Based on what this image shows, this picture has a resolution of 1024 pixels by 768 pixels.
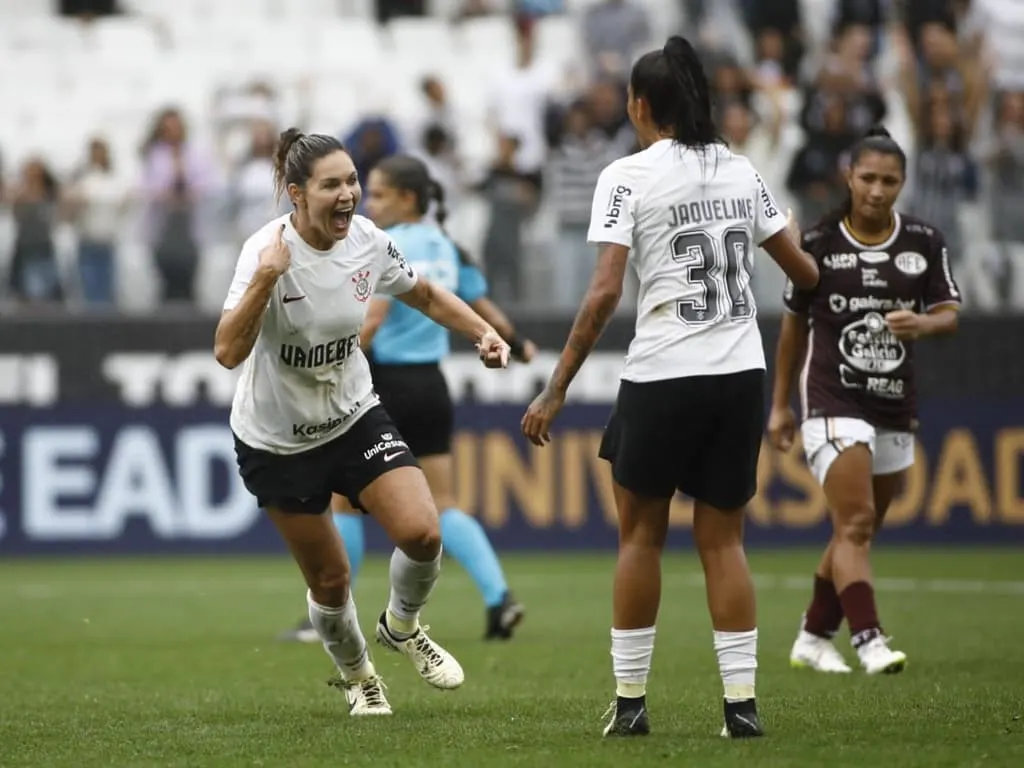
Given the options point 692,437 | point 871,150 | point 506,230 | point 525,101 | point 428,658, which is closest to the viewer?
point 692,437

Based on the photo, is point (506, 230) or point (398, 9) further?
point (398, 9)

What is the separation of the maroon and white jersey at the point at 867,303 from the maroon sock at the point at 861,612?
2.84ft

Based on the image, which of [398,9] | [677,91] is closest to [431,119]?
[398,9]

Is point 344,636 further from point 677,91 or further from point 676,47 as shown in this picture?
point 676,47

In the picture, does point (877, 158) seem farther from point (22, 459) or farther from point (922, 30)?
point (922, 30)

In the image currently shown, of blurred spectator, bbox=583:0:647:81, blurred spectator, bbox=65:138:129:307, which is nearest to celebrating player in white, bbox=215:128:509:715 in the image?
blurred spectator, bbox=65:138:129:307

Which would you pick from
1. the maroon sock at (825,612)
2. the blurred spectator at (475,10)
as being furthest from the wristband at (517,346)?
the blurred spectator at (475,10)

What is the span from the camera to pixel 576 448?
56.9 feet

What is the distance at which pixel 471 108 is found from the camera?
73.0 feet

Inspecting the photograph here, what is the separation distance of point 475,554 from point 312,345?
12.4 ft

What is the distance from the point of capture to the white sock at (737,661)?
676 cm

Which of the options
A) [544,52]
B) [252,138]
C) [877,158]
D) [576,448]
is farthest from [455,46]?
[877,158]

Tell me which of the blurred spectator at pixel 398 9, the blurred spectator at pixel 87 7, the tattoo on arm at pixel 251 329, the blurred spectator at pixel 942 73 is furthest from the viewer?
the blurred spectator at pixel 87 7

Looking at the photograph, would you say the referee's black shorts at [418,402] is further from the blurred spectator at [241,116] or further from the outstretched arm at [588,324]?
the blurred spectator at [241,116]
